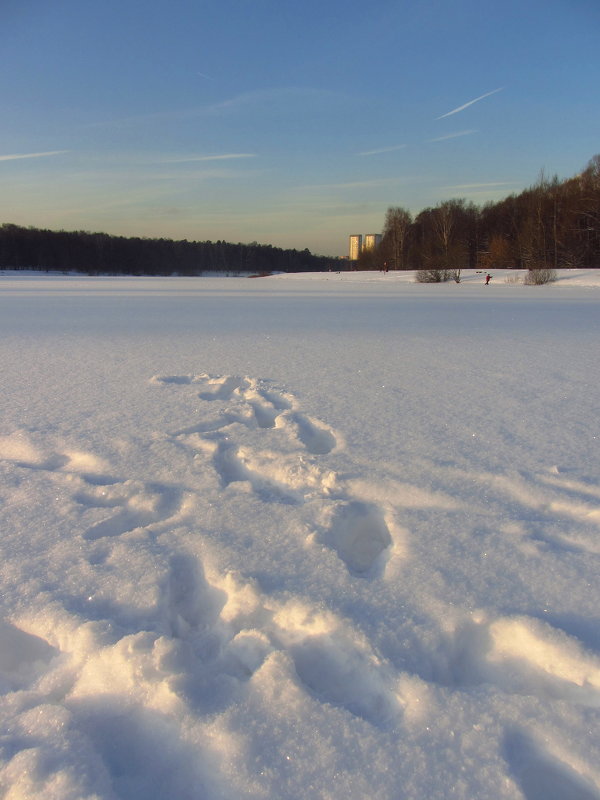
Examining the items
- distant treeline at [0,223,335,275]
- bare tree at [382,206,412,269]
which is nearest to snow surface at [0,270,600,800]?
bare tree at [382,206,412,269]

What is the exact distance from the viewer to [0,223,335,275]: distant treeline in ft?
187

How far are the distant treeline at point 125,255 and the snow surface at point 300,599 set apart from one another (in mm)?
59049

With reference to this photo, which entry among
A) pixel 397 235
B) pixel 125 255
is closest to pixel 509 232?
pixel 397 235

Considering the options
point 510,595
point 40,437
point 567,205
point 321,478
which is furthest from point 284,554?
point 567,205

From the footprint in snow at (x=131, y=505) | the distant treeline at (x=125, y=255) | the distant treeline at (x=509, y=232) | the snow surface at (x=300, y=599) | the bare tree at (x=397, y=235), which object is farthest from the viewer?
the distant treeline at (x=125, y=255)

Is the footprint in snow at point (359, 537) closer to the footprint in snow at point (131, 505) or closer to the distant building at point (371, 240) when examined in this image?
the footprint in snow at point (131, 505)

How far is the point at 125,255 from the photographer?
63875 mm

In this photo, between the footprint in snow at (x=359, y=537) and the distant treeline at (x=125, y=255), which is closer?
the footprint in snow at (x=359, y=537)

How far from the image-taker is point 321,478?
7.10 feet

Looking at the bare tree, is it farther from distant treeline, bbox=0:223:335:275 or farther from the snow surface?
the snow surface

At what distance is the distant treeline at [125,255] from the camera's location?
187ft

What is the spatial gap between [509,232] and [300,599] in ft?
152

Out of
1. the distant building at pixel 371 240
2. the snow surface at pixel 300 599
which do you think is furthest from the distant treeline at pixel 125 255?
the snow surface at pixel 300 599

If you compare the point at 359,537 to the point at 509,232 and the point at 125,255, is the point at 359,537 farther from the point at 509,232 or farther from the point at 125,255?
the point at 125,255
